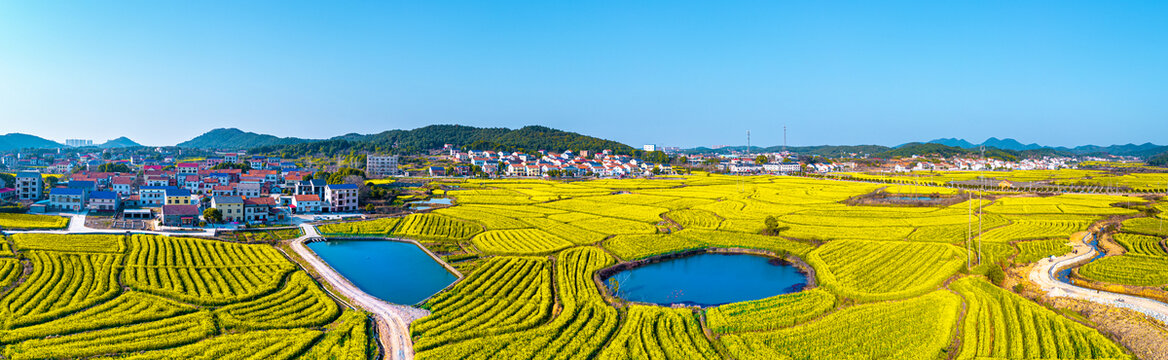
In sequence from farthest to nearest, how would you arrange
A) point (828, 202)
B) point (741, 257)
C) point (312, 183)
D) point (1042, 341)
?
point (828, 202) → point (312, 183) → point (741, 257) → point (1042, 341)

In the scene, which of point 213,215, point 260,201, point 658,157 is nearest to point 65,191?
point 213,215

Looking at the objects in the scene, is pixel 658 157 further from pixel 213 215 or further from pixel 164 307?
pixel 164 307

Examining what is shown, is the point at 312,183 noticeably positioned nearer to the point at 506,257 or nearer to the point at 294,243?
the point at 294,243

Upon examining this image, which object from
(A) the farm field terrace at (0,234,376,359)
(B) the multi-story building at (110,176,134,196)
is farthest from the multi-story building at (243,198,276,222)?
(B) the multi-story building at (110,176,134,196)

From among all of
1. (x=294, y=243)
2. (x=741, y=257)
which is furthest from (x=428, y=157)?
(x=741, y=257)

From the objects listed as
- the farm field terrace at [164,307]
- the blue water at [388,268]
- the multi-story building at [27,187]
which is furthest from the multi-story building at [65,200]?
the blue water at [388,268]

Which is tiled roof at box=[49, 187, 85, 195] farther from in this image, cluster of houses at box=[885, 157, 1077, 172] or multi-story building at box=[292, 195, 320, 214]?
cluster of houses at box=[885, 157, 1077, 172]
